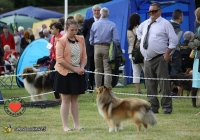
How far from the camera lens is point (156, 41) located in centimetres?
931

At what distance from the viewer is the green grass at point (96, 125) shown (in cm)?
727

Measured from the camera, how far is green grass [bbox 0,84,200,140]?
7273 millimetres

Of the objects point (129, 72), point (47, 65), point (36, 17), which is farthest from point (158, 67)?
point (36, 17)

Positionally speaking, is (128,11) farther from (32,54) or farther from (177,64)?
(177,64)

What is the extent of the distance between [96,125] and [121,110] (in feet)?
2.79

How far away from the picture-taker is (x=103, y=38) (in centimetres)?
1198

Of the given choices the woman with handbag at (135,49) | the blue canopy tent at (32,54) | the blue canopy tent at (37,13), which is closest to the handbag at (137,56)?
the woman with handbag at (135,49)

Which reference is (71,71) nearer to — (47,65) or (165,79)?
(165,79)

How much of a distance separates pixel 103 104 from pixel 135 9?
8.04 m

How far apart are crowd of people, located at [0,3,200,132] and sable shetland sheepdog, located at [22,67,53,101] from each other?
0.41 m

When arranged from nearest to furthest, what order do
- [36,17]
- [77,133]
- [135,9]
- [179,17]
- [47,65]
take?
1. [77,133]
2. [179,17]
3. [47,65]
4. [135,9]
5. [36,17]

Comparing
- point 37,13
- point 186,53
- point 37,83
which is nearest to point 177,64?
point 186,53

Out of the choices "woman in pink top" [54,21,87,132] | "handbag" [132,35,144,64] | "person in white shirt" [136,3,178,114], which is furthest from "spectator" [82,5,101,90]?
"woman in pink top" [54,21,87,132]

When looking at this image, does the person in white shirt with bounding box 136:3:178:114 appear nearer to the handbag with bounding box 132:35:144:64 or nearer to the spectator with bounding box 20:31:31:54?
the handbag with bounding box 132:35:144:64
